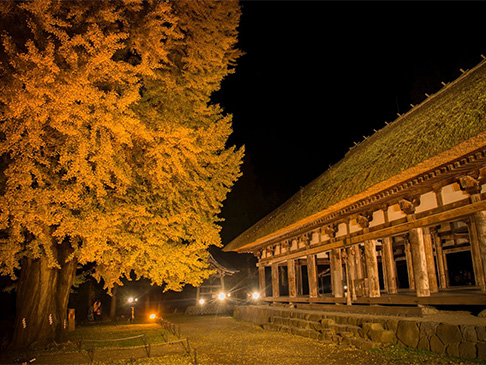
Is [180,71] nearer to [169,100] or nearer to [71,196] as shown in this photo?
[169,100]

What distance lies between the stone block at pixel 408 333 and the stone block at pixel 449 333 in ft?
1.72

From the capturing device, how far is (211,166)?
9992 mm

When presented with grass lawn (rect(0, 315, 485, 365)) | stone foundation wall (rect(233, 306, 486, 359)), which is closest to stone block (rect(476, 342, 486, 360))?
stone foundation wall (rect(233, 306, 486, 359))

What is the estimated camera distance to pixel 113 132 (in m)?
7.43

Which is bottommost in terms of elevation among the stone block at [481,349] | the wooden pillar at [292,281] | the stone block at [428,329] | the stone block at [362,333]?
the stone block at [362,333]

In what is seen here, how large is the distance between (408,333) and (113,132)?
7.58 meters

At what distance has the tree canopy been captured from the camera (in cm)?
670

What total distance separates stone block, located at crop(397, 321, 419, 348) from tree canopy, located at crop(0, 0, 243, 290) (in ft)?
15.6

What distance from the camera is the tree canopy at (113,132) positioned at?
6.70 meters

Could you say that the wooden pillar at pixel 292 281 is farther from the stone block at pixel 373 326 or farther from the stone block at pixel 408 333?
the stone block at pixel 408 333

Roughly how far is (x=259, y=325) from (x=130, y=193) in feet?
27.3

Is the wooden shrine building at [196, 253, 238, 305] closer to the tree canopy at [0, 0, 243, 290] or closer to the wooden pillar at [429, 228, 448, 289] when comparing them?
the wooden pillar at [429, 228, 448, 289]

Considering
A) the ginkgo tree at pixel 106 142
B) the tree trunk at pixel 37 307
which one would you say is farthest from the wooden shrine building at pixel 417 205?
the tree trunk at pixel 37 307

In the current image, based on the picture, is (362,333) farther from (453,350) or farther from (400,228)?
(400,228)
